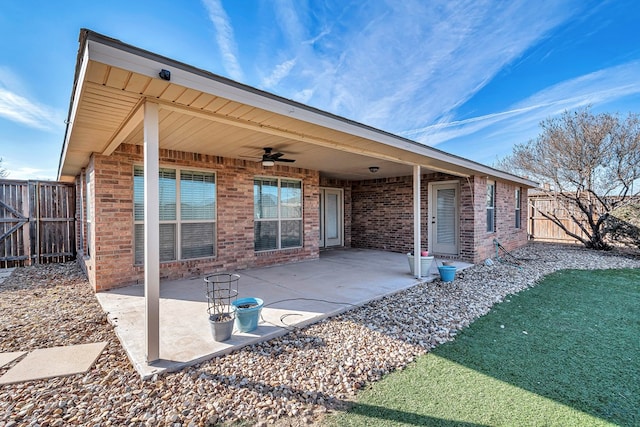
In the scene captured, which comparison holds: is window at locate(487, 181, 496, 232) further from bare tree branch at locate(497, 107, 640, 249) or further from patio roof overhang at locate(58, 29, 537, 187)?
bare tree branch at locate(497, 107, 640, 249)

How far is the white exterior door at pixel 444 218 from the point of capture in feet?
28.3

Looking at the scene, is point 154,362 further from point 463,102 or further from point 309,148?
point 463,102

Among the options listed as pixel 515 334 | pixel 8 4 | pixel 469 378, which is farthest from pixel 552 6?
pixel 8 4

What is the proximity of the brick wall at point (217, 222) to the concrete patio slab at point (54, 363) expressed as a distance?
228cm

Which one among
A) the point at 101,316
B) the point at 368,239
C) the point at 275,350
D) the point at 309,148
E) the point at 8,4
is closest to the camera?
the point at 275,350

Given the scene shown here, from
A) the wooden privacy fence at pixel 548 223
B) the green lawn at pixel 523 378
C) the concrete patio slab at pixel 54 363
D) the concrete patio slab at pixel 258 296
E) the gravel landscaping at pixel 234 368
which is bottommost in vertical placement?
the green lawn at pixel 523 378

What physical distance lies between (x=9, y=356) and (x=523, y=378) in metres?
4.98

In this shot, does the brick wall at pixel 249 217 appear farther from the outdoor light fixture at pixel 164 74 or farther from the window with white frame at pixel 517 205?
the outdoor light fixture at pixel 164 74

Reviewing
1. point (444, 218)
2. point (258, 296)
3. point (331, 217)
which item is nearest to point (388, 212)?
point (444, 218)

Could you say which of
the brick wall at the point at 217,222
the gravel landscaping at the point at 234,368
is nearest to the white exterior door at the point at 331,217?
the brick wall at the point at 217,222

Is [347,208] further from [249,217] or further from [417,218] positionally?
[249,217]

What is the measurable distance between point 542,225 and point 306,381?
15472 mm

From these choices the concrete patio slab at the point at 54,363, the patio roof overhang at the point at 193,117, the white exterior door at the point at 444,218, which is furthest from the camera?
the white exterior door at the point at 444,218

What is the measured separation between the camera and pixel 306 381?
260cm
